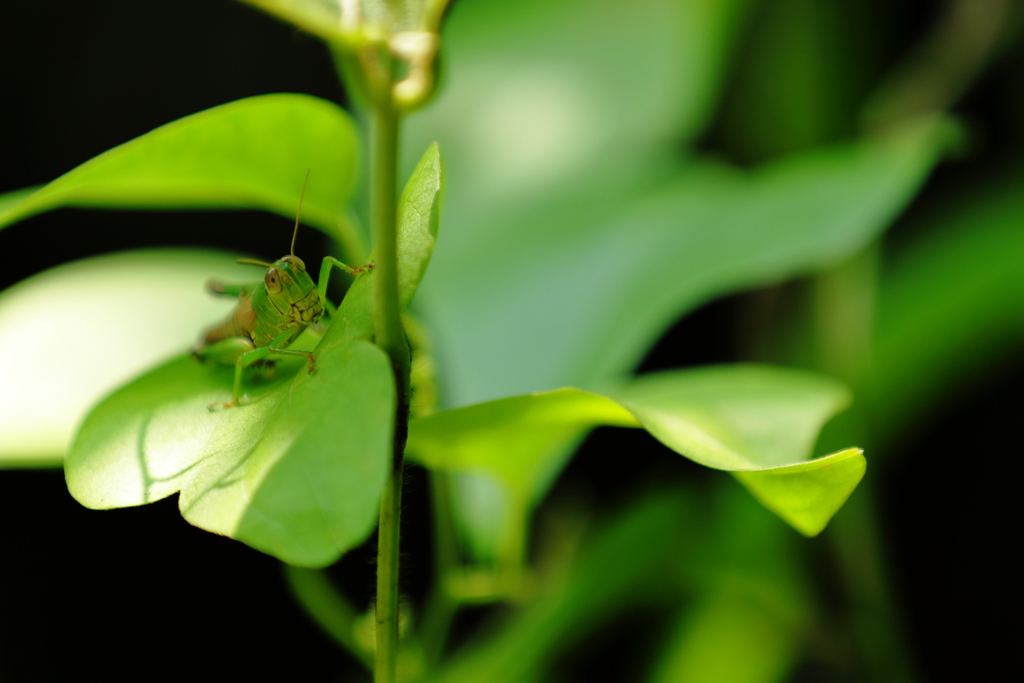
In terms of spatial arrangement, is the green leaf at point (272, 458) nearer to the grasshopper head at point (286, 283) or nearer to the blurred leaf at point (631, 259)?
the grasshopper head at point (286, 283)

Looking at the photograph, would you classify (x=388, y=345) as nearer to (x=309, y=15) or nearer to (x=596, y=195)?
(x=309, y=15)

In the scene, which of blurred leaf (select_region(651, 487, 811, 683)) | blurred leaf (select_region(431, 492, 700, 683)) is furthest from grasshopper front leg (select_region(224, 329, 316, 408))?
blurred leaf (select_region(651, 487, 811, 683))

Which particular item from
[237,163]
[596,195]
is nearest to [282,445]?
[237,163]

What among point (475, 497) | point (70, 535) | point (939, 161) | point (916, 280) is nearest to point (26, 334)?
point (475, 497)

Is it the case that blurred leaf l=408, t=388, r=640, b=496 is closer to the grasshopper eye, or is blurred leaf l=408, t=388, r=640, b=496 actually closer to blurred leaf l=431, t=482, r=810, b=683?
the grasshopper eye

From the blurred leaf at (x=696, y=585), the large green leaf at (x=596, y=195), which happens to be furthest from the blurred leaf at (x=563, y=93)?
the blurred leaf at (x=696, y=585)

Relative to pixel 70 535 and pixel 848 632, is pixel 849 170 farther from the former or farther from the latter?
pixel 70 535
